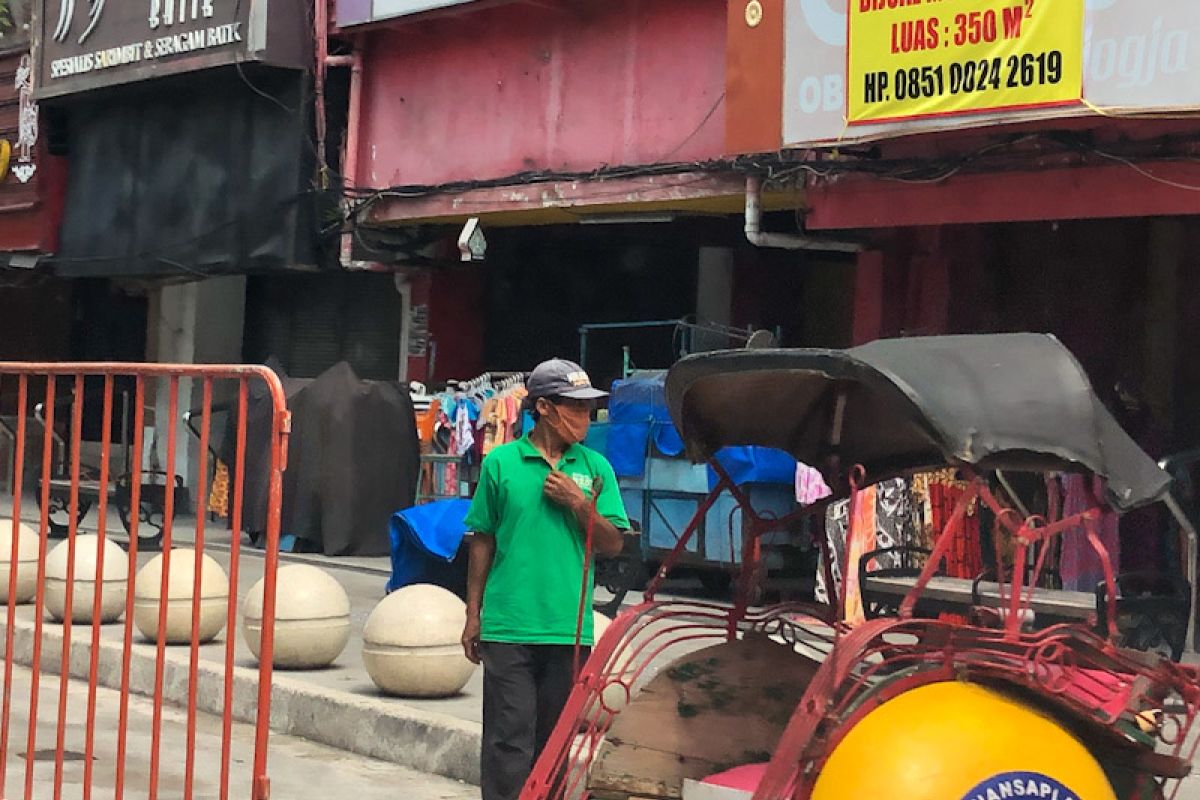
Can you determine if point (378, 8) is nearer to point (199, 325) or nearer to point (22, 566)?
point (199, 325)

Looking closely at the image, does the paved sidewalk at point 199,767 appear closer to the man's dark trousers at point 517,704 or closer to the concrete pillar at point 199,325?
the man's dark trousers at point 517,704

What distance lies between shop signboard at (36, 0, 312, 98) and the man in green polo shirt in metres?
12.6

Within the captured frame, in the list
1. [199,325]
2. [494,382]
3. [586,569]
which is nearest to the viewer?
[586,569]

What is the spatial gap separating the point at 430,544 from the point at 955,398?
7.72 m

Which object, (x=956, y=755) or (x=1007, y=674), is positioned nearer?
(x=956, y=755)

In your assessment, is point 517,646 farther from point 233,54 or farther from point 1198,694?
point 233,54

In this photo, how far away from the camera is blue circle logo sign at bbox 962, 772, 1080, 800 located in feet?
14.4

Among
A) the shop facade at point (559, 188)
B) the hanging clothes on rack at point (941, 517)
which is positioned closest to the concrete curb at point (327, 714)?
the hanging clothes on rack at point (941, 517)

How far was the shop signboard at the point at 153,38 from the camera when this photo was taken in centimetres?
1822

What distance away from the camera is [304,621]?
33.9ft

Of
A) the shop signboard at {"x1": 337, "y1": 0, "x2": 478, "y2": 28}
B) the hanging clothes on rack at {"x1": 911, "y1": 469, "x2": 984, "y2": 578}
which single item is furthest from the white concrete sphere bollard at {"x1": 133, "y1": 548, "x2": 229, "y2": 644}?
the shop signboard at {"x1": 337, "y1": 0, "x2": 478, "y2": 28}

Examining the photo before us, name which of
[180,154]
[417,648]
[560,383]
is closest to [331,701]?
[417,648]

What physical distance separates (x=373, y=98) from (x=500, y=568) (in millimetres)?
12684

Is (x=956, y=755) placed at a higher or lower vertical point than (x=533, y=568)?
lower
